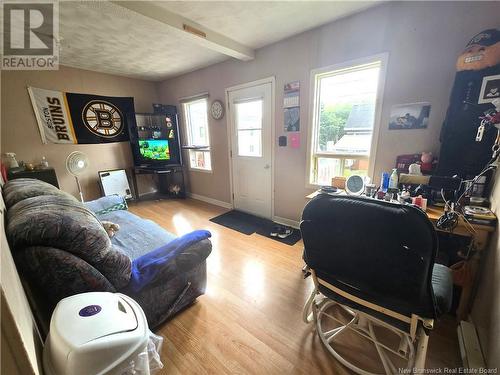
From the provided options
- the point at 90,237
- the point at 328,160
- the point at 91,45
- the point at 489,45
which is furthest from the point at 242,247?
the point at 91,45

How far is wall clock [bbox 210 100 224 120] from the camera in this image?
3.38 m

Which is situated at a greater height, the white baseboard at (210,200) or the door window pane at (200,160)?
the door window pane at (200,160)

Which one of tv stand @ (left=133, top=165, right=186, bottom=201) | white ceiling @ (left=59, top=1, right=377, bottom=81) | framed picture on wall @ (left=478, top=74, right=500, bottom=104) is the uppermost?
white ceiling @ (left=59, top=1, right=377, bottom=81)

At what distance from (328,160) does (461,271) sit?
1.54 meters

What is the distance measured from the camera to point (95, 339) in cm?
72

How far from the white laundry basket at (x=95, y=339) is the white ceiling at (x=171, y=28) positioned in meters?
2.17

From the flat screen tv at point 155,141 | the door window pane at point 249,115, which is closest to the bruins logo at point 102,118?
the flat screen tv at point 155,141

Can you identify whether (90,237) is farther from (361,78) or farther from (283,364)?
(361,78)

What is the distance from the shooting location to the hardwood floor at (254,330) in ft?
3.96

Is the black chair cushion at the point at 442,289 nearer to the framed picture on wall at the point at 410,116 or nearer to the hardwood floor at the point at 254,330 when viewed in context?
the hardwood floor at the point at 254,330

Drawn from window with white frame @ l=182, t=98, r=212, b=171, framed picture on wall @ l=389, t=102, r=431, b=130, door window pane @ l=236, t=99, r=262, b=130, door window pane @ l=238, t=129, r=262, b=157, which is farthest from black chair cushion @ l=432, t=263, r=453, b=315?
window with white frame @ l=182, t=98, r=212, b=171

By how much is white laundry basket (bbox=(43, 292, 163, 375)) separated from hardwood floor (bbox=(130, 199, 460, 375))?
513 mm

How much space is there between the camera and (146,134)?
13.5ft

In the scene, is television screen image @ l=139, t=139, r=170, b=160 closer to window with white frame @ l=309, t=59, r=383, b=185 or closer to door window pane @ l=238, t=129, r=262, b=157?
door window pane @ l=238, t=129, r=262, b=157
